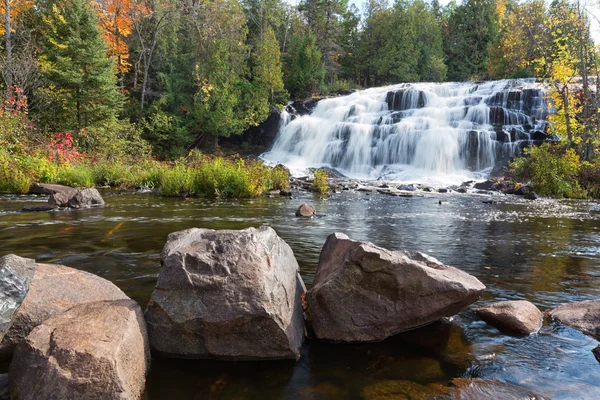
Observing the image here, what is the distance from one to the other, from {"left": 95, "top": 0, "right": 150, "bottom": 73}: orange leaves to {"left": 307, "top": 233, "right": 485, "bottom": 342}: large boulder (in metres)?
34.3

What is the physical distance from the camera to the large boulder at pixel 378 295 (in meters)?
3.48

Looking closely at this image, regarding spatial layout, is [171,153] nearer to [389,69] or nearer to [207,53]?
[207,53]

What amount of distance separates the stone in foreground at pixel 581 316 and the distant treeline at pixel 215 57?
18795mm

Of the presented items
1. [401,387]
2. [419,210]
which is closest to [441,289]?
[401,387]

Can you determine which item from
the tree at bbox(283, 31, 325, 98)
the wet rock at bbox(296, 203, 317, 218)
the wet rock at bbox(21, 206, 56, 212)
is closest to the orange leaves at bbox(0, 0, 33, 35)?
the wet rock at bbox(21, 206, 56, 212)

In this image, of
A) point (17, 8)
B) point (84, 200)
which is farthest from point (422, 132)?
point (17, 8)

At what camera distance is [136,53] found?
34.9 meters

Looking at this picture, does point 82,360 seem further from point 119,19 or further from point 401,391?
point 119,19

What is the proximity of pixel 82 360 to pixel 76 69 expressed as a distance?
2512 centimetres

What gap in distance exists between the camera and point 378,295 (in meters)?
3.56

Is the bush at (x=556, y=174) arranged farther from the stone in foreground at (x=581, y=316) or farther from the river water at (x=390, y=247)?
the stone in foreground at (x=581, y=316)

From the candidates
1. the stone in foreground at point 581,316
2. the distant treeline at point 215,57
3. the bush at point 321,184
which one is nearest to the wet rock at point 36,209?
the distant treeline at point 215,57

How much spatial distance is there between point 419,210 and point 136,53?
31.7 metres

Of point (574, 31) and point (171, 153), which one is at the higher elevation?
point (574, 31)
